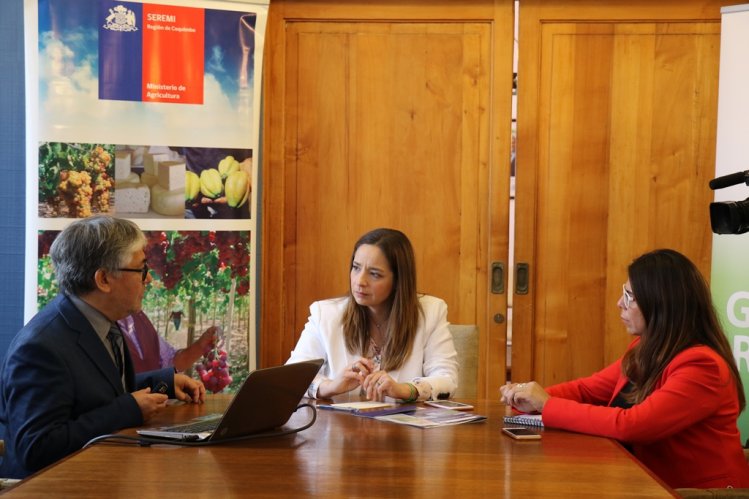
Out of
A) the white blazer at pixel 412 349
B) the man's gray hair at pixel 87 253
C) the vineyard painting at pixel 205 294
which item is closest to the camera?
the man's gray hair at pixel 87 253

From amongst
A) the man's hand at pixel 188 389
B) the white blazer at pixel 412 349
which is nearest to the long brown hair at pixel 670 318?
the white blazer at pixel 412 349

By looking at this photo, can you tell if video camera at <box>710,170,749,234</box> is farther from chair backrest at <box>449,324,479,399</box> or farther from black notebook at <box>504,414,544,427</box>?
chair backrest at <box>449,324,479,399</box>

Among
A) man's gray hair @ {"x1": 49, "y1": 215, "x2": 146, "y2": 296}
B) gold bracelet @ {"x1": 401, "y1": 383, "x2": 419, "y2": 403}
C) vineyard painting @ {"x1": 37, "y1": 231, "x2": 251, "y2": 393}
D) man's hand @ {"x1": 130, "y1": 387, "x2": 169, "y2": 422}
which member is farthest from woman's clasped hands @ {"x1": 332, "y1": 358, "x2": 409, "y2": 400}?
vineyard painting @ {"x1": 37, "y1": 231, "x2": 251, "y2": 393}

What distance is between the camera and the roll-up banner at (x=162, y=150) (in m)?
3.83

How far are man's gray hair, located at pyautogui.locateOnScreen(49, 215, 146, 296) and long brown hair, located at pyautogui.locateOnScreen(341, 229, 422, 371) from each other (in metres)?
0.95

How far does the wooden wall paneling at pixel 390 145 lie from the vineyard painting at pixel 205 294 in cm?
31

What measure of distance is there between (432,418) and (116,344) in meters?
0.91

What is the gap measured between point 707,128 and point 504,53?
100 centimetres

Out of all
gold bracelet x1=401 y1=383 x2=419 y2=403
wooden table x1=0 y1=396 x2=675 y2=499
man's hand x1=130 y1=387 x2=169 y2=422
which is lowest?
gold bracelet x1=401 y1=383 x2=419 y2=403

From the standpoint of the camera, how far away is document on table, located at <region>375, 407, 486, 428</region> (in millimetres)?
2363

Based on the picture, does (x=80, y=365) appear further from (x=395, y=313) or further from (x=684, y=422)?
(x=684, y=422)

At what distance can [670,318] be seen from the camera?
7.99 feet

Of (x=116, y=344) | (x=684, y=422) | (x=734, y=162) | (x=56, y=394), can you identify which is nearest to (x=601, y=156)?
(x=734, y=162)

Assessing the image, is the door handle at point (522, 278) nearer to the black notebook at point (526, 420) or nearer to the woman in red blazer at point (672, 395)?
the woman in red blazer at point (672, 395)
